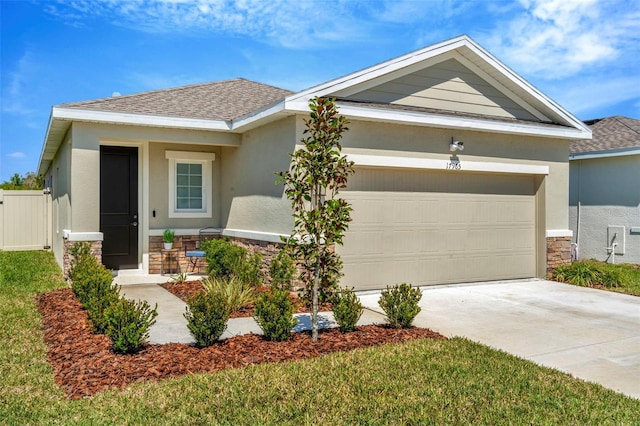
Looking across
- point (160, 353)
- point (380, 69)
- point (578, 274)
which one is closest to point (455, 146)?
point (380, 69)

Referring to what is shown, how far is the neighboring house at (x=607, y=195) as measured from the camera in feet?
44.4

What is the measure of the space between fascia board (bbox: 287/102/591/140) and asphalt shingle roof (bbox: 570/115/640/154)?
3161 mm

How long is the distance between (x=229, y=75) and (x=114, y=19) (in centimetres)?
349

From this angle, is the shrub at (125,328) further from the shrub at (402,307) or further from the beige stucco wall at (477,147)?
the beige stucco wall at (477,147)

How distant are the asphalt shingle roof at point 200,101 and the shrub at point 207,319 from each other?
551 cm

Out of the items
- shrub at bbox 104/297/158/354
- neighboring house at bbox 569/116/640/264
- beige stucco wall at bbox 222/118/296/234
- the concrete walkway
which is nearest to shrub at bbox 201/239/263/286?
beige stucco wall at bbox 222/118/296/234

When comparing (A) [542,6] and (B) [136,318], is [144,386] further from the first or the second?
(A) [542,6]

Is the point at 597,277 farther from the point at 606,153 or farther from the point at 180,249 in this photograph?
the point at 180,249

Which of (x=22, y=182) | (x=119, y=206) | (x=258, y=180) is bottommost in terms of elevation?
(x=119, y=206)

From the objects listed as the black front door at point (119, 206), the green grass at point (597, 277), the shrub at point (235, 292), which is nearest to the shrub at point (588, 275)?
the green grass at point (597, 277)

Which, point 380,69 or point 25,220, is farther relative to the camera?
point 25,220

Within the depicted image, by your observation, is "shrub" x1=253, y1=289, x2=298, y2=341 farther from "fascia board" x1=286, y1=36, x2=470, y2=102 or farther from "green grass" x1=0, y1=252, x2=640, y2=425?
"fascia board" x1=286, y1=36, x2=470, y2=102

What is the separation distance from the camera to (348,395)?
4375mm

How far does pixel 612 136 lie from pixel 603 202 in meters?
2.05
